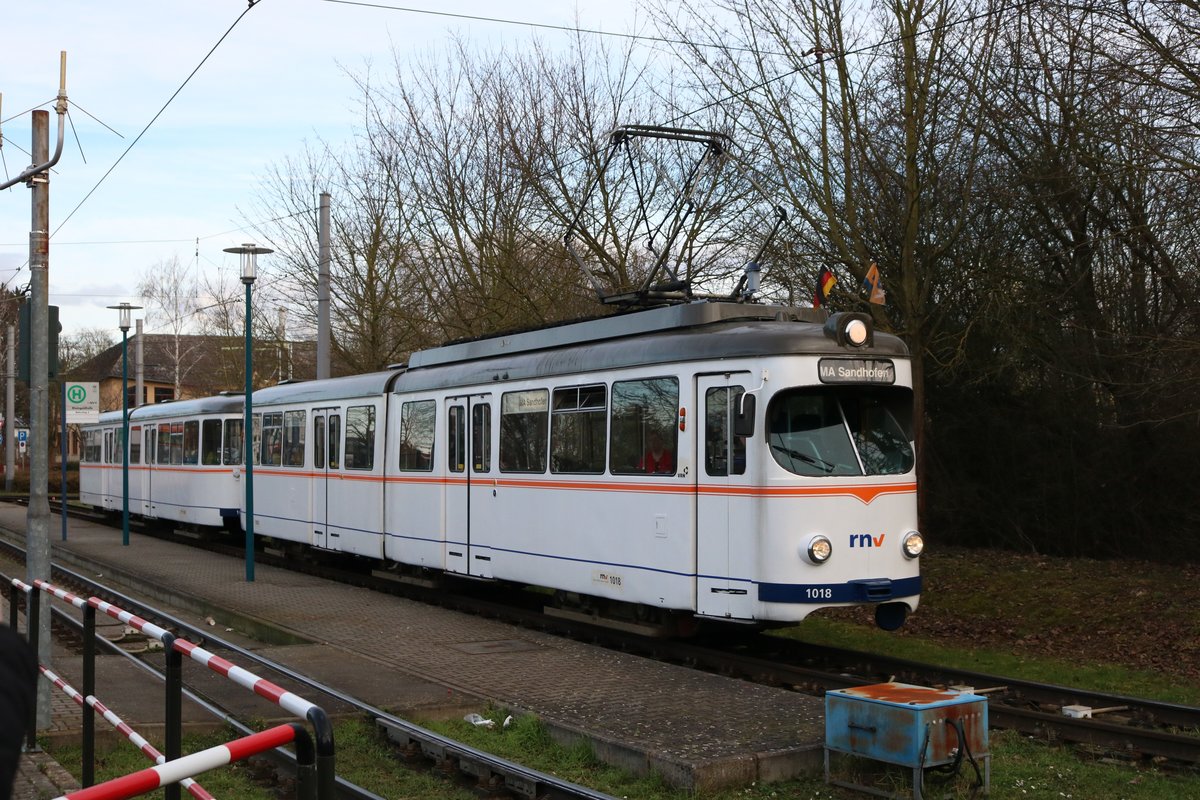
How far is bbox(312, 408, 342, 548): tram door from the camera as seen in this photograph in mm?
18922

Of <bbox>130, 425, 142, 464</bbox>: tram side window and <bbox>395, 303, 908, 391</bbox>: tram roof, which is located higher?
<bbox>395, 303, 908, 391</bbox>: tram roof

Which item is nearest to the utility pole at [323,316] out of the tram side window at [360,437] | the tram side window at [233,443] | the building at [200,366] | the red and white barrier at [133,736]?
the tram side window at [233,443]

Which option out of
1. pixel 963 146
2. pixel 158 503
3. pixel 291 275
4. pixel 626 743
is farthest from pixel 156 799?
pixel 291 275

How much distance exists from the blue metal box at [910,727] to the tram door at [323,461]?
1266 cm

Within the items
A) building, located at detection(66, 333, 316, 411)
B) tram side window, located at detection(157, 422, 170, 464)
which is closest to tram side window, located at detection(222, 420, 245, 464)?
tram side window, located at detection(157, 422, 170, 464)

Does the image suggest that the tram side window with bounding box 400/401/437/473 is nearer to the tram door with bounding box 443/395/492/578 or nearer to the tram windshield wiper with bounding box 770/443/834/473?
the tram door with bounding box 443/395/492/578

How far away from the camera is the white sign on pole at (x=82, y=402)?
93.8 feet

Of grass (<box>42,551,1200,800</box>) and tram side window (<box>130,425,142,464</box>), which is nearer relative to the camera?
grass (<box>42,551,1200,800</box>)

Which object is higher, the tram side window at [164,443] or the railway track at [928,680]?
the tram side window at [164,443]

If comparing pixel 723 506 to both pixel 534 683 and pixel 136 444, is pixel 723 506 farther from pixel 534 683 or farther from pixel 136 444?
pixel 136 444

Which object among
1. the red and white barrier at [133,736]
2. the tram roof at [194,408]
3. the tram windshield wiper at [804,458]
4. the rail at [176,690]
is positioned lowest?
the red and white barrier at [133,736]

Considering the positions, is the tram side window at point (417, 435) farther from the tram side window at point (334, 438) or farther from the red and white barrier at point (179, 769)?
the red and white barrier at point (179, 769)

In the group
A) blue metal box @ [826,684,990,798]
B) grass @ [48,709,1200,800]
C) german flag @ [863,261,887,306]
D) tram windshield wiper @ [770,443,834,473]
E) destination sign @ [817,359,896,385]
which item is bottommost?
grass @ [48,709,1200,800]

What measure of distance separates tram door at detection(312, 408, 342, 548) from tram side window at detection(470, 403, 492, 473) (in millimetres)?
4622
